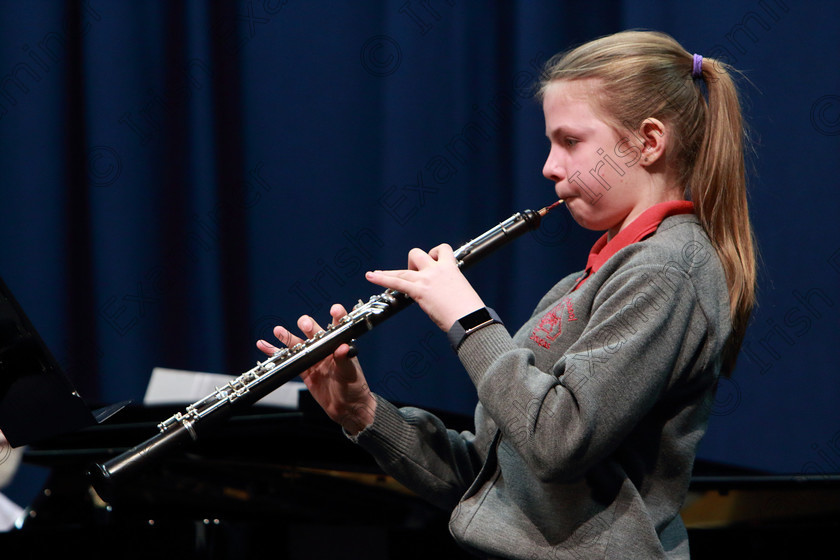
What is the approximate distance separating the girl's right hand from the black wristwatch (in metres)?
0.22

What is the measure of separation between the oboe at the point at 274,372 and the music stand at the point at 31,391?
73 mm

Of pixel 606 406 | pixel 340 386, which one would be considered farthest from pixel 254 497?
pixel 606 406

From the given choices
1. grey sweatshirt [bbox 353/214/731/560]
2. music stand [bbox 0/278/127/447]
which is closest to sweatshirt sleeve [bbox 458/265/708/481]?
grey sweatshirt [bbox 353/214/731/560]

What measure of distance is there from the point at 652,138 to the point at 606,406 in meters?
0.36

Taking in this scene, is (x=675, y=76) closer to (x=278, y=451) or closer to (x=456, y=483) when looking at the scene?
(x=456, y=483)

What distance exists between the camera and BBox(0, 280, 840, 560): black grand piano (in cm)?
102

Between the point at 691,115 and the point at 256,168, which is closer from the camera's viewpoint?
the point at 691,115

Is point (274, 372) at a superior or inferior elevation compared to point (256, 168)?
inferior

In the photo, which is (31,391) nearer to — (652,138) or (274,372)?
(274,372)

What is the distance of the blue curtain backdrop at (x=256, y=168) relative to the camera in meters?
2.39

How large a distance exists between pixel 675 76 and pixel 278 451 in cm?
111

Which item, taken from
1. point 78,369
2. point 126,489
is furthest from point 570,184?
point 78,369

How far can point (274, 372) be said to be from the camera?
106cm

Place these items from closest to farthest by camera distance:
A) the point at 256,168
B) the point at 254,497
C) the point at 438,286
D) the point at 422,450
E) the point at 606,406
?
the point at 606,406, the point at 438,286, the point at 422,450, the point at 254,497, the point at 256,168
